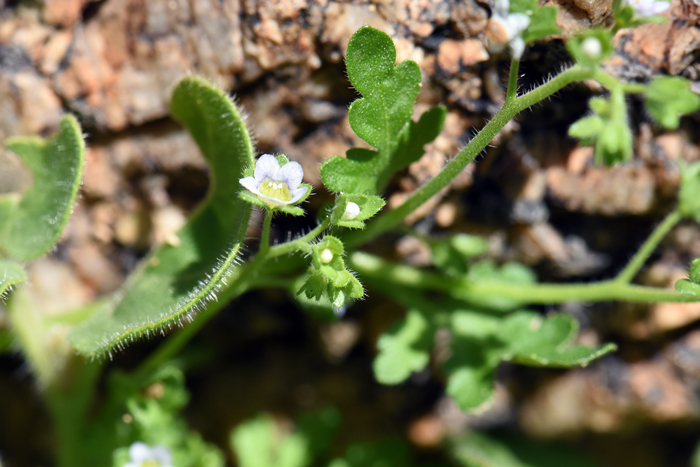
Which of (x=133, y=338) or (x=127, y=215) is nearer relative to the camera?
(x=133, y=338)

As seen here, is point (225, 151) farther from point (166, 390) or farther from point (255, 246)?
point (166, 390)

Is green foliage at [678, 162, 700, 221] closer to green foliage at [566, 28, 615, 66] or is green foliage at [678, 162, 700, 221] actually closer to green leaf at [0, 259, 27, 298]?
green foliage at [566, 28, 615, 66]

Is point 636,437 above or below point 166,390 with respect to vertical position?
below

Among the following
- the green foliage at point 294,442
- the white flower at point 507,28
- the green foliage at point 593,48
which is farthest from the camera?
the green foliage at point 294,442

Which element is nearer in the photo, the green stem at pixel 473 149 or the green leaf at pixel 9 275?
the green stem at pixel 473 149

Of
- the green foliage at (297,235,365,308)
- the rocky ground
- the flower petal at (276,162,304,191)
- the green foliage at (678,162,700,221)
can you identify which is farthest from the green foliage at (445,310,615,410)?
the flower petal at (276,162,304,191)

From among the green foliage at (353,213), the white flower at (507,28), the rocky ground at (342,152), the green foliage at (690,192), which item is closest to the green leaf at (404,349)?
the rocky ground at (342,152)

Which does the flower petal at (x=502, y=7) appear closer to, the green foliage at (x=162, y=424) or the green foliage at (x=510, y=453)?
the green foliage at (x=162, y=424)

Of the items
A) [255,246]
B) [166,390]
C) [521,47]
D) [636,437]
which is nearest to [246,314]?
[255,246]
